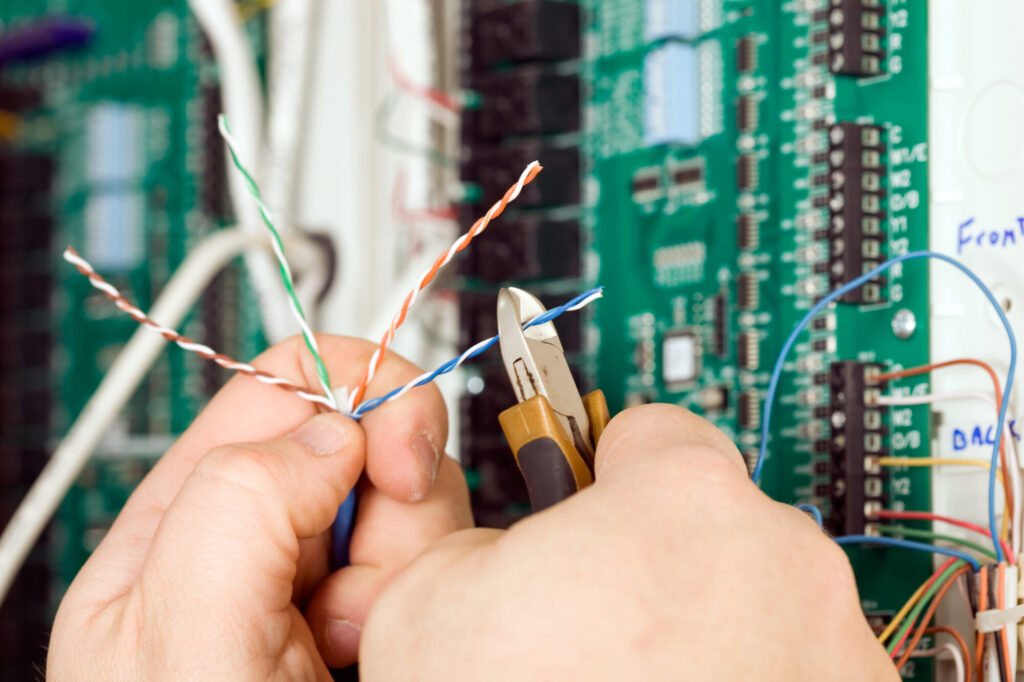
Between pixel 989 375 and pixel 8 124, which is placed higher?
pixel 8 124

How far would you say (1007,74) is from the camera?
0.93 m

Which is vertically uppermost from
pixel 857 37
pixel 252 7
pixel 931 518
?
pixel 252 7

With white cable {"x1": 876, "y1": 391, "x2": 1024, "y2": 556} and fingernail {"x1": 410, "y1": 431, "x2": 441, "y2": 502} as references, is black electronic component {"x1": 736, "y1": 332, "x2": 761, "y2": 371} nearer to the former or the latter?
white cable {"x1": 876, "y1": 391, "x2": 1024, "y2": 556}

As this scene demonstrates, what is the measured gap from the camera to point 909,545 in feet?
2.90

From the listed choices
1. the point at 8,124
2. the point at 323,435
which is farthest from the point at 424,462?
the point at 8,124

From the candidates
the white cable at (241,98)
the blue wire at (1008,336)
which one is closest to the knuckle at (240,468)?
the blue wire at (1008,336)

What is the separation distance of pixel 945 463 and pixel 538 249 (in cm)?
52

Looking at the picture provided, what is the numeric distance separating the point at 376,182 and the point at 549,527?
110cm

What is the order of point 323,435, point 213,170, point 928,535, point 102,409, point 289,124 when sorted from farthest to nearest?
1. point 213,170
2. point 289,124
3. point 102,409
4. point 928,535
5. point 323,435

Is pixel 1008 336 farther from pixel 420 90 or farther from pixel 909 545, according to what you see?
pixel 420 90

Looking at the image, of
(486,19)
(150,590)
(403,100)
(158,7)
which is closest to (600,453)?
(150,590)

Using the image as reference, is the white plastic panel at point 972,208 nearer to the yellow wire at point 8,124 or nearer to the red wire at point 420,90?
the red wire at point 420,90

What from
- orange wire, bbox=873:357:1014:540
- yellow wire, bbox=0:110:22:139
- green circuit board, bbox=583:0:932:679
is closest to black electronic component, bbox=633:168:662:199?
green circuit board, bbox=583:0:932:679

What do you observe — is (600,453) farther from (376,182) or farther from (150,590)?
(376,182)
